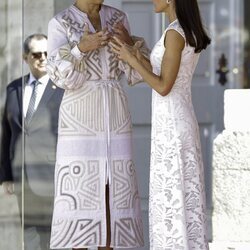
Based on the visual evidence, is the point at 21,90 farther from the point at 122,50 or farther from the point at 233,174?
the point at 122,50

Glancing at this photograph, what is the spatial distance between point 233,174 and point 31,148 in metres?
1.63

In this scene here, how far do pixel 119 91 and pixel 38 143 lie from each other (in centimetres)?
164

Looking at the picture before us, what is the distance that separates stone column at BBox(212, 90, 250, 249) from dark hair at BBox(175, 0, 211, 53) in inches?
39.6

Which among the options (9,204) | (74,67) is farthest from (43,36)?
(74,67)

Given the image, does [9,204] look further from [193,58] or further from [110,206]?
[193,58]

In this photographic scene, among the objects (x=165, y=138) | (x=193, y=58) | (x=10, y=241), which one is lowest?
(x=10, y=241)

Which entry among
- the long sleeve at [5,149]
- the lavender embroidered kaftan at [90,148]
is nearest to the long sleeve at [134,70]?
the lavender embroidered kaftan at [90,148]

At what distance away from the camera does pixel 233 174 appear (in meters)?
7.32

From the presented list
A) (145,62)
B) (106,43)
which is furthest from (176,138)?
(106,43)

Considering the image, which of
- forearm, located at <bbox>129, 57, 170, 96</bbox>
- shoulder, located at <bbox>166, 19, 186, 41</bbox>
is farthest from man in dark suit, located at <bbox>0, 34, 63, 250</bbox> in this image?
shoulder, located at <bbox>166, 19, 186, 41</bbox>

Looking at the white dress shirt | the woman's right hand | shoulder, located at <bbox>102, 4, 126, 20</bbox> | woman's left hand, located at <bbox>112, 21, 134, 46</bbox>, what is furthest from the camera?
the white dress shirt

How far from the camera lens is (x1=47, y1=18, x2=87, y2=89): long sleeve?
6.67 metres

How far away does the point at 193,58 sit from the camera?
6.48 meters

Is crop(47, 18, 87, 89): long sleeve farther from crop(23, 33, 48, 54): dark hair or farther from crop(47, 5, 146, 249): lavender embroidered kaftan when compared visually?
crop(23, 33, 48, 54): dark hair
